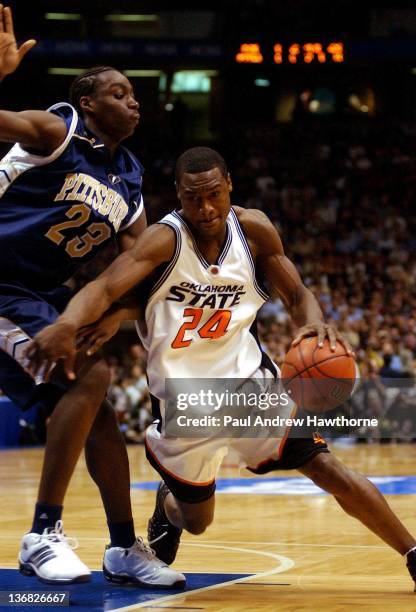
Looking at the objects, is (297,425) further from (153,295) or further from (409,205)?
(409,205)

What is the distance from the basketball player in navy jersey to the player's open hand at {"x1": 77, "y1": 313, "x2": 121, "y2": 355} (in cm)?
6

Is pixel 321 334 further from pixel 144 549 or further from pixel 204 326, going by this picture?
pixel 144 549

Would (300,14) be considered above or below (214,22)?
above

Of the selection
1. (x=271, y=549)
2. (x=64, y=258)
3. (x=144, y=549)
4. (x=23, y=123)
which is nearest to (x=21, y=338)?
(x=64, y=258)

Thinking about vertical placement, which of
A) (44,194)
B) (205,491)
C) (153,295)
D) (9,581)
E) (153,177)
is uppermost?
Result: (44,194)

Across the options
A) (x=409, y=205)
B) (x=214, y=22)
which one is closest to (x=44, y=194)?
(x=409, y=205)

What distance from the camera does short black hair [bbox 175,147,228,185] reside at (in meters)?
4.20

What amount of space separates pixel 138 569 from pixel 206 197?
151cm

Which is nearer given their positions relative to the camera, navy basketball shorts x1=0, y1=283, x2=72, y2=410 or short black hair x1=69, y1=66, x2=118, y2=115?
navy basketball shorts x1=0, y1=283, x2=72, y2=410

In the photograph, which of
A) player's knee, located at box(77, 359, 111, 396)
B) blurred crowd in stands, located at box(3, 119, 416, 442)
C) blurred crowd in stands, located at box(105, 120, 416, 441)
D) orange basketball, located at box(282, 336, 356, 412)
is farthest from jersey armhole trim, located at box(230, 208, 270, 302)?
blurred crowd in stands, located at box(3, 119, 416, 442)

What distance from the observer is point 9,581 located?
4340 millimetres

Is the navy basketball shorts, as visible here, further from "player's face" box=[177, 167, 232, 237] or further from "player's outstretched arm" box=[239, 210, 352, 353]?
"player's outstretched arm" box=[239, 210, 352, 353]

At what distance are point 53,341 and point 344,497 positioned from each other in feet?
4.10

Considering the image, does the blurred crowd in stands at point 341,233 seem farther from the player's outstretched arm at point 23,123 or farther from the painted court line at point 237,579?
the player's outstretched arm at point 23,123
